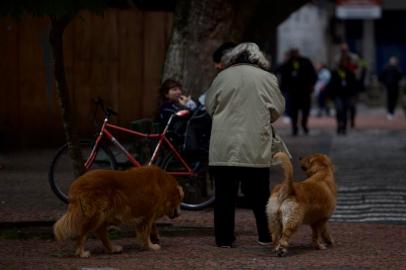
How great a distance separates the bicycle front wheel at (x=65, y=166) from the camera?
12.6 m

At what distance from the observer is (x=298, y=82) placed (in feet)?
82.8

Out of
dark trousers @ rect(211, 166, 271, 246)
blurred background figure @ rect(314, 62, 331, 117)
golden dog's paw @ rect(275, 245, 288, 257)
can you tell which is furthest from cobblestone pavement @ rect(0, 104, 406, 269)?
blurred background figure @ rect(314, 62, 331, 117)

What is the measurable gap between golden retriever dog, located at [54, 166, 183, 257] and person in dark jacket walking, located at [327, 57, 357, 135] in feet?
52.0

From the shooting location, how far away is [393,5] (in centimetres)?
4841

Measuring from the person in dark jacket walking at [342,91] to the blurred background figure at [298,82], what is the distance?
71cm

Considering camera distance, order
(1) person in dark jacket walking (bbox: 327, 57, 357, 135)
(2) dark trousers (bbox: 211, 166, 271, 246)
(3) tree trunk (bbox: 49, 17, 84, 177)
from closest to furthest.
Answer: (2) dark trousers (bbox: 211, 166, 271, 246) → (3) tree trunk (bbox: 49, 17, 84, 177) → (1) person in dark jacket walking (bbox: 327, 57, 357, 135)

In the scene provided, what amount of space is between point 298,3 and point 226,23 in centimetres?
393

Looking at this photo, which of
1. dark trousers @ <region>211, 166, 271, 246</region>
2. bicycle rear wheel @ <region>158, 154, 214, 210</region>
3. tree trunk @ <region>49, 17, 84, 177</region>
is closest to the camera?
dark trousers @ <region>211, 166, 271, 246</region>

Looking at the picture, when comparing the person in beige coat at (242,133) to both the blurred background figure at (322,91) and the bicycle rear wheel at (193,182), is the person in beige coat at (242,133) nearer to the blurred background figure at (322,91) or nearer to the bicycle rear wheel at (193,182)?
the bicycle rear wheel at (193,182)

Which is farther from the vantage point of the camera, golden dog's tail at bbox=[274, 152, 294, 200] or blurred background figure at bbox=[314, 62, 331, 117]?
blurred background figure at bbox=[314, 62, 331, 117]

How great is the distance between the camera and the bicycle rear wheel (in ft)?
41.8

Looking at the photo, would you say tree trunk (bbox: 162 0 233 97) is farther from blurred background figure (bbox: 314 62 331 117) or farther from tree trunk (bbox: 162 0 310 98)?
blurred background figure (bbox: 314 62 331 117)

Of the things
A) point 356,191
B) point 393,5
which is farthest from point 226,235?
point 393,5

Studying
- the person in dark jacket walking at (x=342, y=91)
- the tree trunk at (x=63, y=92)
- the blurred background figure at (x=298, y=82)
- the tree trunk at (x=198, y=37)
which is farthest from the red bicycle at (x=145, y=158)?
the person in dark jacket walking at (x=342, y=91)
